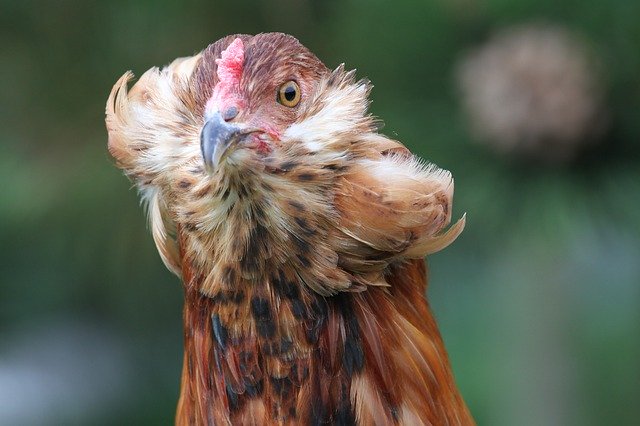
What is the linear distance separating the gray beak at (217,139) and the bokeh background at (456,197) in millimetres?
907

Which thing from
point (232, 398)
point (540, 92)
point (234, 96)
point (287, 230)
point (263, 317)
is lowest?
point (232, 398)

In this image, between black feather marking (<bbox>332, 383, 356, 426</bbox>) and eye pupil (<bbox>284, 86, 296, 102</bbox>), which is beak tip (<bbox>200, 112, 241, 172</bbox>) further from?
black feather marking (<bbox>332, 383, 356, 426</bbox>)

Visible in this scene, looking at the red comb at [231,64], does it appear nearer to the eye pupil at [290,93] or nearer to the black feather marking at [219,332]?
the eye pupil at [290,93]

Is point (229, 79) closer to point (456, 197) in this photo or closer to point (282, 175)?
point (282, 175)

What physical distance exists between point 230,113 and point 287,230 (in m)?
0.15

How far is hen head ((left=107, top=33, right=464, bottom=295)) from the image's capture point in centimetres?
100

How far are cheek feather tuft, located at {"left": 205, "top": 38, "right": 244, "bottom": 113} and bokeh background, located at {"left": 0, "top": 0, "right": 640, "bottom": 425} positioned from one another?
83 centimetres

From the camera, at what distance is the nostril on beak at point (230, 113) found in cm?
100

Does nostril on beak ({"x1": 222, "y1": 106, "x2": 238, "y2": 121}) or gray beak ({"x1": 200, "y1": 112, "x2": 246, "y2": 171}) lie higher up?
nostril on beak ({"x1": 222, "y1": 106, "x2": 238, "y2": 121})

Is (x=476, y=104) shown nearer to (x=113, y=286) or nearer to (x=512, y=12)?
(x=512, y=12)

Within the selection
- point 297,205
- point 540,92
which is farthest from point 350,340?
point 540,92

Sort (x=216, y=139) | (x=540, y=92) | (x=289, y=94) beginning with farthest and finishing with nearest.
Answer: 1. (x=540, y=92)
2. (x=289, y=94)
3. (x=216, y=139)

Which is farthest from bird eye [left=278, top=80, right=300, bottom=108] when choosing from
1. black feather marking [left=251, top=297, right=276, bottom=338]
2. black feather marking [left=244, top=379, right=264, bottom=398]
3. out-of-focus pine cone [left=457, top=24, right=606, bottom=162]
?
out-of-focus pine cone [left=457, top=24, right=606, bottom=162]

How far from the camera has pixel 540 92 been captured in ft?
5.72
